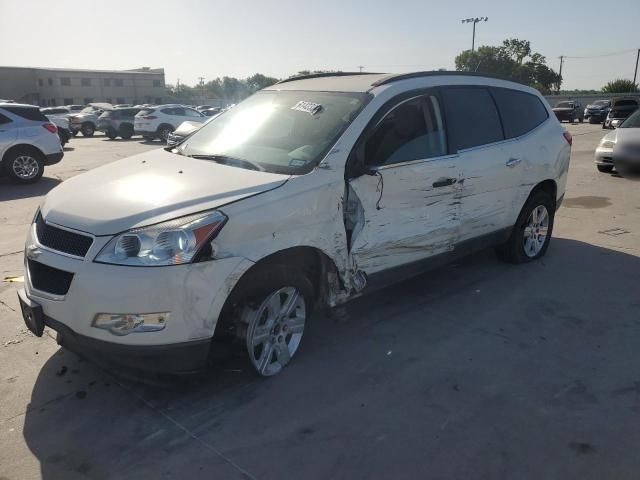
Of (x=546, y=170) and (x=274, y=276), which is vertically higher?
(x=546, y=170)

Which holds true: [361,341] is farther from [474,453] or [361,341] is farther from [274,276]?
[474,453]

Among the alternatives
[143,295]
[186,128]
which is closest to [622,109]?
[186,128]

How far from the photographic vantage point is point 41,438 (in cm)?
287

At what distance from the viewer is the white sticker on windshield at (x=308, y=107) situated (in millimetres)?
3973

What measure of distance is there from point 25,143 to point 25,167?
501mm

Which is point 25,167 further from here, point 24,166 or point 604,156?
point 604,156

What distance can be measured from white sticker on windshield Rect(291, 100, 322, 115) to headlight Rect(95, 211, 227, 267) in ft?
5.08

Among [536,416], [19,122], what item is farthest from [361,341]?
[19,122]

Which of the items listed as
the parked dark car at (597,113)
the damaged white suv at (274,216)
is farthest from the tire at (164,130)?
the parked dark car at (597,113)

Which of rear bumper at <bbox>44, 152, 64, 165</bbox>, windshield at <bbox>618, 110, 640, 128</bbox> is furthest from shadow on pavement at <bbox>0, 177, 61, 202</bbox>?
windshield at <bbox>618, 110, 640, 128</bbox>

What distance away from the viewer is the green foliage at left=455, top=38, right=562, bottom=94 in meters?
81.8

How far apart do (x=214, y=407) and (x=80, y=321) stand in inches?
36.1

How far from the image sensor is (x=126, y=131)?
27016 millimetres

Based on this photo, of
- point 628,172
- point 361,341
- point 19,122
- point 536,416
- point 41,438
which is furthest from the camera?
point 19,122
